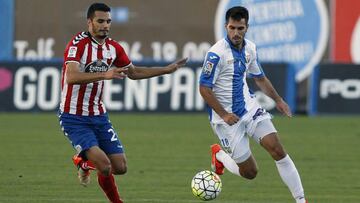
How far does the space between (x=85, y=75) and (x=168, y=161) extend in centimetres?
585

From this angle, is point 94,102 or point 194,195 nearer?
point 94,102

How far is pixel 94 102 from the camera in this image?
11188 mm

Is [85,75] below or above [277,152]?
above

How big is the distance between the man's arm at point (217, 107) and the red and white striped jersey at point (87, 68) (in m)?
1.03

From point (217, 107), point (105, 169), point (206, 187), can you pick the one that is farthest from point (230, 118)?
point (105, 169)

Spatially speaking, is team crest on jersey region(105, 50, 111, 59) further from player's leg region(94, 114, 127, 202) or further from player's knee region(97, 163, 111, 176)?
player's knee region(97, 163, 111, 176)

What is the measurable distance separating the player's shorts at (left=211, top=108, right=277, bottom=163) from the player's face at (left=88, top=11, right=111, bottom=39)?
167cm

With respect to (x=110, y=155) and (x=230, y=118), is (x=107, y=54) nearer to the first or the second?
(x=110, y=155)

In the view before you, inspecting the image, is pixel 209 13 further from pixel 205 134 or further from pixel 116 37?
pixel 205 134

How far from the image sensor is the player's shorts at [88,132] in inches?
432

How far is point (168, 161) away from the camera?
1628 centimetres

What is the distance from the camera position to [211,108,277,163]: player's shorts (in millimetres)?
11320

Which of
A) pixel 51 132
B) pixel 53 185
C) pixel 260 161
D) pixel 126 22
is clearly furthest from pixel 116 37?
pixel 53 185

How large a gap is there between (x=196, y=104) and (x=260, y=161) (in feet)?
29.5
